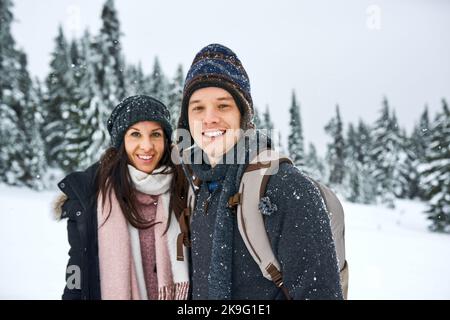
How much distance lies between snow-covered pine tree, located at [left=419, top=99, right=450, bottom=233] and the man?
104 ft

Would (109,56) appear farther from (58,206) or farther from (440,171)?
(440,171)

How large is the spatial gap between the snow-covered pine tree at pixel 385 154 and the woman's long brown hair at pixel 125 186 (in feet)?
148

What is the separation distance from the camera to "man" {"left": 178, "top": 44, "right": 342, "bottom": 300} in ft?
7.06

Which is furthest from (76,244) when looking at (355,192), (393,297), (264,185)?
(355,192)

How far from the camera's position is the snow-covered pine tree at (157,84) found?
34656 mm

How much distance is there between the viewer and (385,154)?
45.0m

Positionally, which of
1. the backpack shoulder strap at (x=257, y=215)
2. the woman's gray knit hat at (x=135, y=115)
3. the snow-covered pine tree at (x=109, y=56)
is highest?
the snow-covered pine tree at (x=109, y=56)

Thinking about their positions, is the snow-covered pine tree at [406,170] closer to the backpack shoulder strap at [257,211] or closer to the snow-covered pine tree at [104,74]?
the snow-covered pine tree at [104,74]

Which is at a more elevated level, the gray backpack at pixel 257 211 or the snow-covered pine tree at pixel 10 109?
the snow-covered pine tree at pixel 10 109

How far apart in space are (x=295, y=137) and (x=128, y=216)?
33.9 metres

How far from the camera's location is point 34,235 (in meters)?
12.5

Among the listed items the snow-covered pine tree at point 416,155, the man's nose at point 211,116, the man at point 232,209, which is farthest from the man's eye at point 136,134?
the snow-covered pine tree at point 416,155

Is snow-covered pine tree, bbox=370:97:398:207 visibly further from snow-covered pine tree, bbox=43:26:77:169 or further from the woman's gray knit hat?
the woman's gray knit hat

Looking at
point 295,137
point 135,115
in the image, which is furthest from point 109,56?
point 135,115
